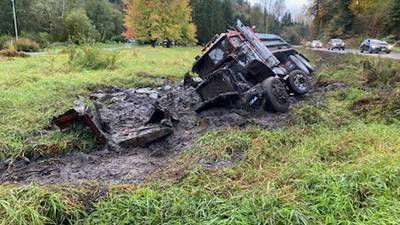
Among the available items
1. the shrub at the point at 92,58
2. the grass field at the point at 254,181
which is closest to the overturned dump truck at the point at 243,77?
the grass field at the point at 254,181

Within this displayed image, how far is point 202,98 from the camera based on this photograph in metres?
8.29

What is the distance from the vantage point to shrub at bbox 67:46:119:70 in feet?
47.5

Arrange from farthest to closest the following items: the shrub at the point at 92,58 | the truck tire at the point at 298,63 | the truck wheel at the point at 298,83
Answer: the shrub at the point at 92,58 < the truck tire at the point at 298,63 < the truck wheel at the point at 298,83

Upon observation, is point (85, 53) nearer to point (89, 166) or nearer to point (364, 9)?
point (89, 166)

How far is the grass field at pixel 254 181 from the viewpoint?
3.27 m

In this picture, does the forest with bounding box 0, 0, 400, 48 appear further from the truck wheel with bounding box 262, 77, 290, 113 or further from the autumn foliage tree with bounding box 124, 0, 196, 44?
the truck wheel with bounding box 262, 77, 290, 113

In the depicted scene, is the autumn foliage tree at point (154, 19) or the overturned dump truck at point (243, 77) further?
the autumn foliage tree at point (154, 19)

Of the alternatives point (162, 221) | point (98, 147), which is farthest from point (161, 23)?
point (162, 221)

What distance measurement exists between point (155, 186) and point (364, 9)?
41018 mm

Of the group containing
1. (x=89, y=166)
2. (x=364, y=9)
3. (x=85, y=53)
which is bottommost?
(x=89, y=166)

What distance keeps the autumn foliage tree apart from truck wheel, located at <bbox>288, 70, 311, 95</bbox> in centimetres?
2795

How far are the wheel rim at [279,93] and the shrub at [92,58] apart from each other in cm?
877

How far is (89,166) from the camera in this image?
16.6ft

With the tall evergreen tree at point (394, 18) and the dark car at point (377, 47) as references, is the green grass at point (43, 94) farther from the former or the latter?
the tall evergreen tree at point (394, 18)
